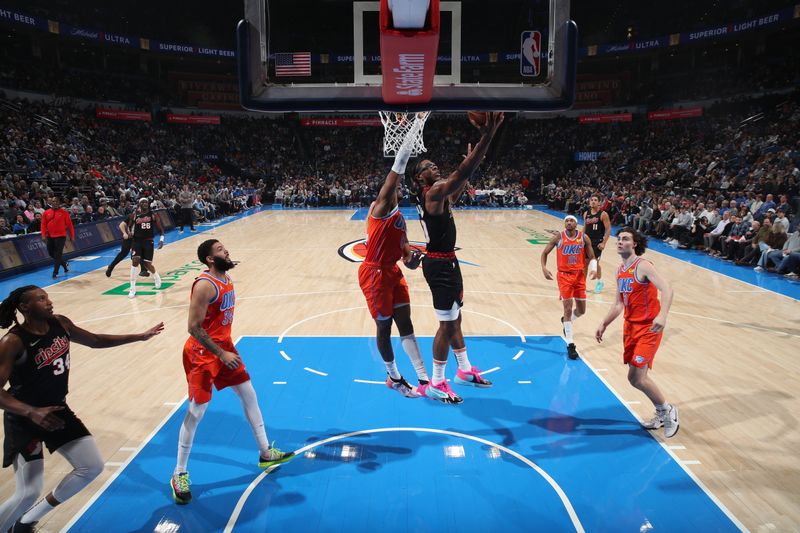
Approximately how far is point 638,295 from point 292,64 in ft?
11.7

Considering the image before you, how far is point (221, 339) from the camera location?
13.7 ft

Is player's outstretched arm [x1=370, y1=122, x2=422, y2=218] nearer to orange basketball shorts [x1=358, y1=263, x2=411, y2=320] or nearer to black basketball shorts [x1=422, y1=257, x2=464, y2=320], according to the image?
orange basketball shorts [x1=358, y1=263, x2=411, y2=320]

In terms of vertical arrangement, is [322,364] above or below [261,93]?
below

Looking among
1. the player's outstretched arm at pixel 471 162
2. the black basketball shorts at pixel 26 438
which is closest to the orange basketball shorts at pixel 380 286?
the player's outstretched arm at pixel 471 162

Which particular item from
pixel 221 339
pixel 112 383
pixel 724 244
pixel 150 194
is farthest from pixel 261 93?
pixel 150 194

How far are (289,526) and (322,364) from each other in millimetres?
3071

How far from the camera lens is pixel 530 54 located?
427cm

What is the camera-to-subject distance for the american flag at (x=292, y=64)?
413 centimetres

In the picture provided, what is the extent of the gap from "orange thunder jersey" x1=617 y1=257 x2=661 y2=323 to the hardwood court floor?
47.4 inches

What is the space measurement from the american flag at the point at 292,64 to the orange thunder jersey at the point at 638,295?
10.7ft

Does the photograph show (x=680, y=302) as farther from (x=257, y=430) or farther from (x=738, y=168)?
(x=738, y=168)

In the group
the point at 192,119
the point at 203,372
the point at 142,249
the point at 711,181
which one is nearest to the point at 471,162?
the point at 203,372

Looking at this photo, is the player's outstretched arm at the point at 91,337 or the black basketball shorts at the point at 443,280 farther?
the black basketball shorts at the point at 443,280

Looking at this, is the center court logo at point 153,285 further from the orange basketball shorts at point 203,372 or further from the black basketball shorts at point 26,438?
the black basketball shorts at point 26,438
